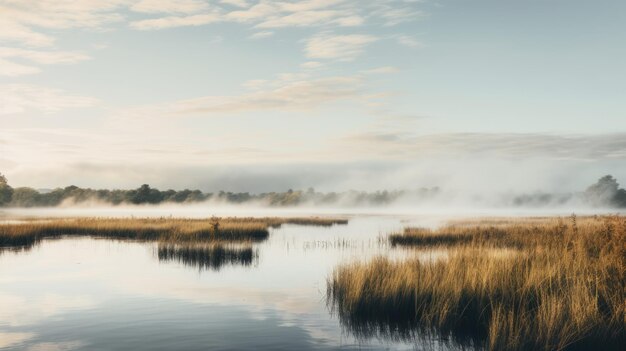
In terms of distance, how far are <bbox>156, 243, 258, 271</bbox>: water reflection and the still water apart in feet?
0.19

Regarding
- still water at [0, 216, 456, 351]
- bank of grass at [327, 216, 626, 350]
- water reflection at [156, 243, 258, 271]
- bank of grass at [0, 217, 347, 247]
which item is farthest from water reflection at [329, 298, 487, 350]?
bank of grass at [0, 217, 347, 247]

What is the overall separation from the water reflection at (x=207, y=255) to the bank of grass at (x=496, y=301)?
37.9 ft

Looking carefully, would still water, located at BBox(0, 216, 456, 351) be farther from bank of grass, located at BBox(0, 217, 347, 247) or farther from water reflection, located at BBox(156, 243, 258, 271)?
bank of grass, located at BBox(0, 217, 347, 247)

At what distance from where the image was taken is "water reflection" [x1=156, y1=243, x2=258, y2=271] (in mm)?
28042

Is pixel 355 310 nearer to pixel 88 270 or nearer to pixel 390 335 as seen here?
pixel 390 335

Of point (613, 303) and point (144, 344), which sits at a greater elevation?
point (613, 303)

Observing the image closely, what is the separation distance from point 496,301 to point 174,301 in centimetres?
995

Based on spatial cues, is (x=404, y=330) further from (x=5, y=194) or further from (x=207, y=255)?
(x=5, y=194)

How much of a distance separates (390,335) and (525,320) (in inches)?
122

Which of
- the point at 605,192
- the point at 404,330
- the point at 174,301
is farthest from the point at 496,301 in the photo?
the point at 605,192

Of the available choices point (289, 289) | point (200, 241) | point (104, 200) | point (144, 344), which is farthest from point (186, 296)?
point (104, 200)

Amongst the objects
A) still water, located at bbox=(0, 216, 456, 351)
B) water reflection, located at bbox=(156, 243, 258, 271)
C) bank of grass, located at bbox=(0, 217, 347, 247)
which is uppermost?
bank of grass, located at bbox=(0, 217, 347, 247)

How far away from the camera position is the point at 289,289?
20.6 m

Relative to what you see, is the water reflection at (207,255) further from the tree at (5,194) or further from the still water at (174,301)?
the tree at (5,194)
